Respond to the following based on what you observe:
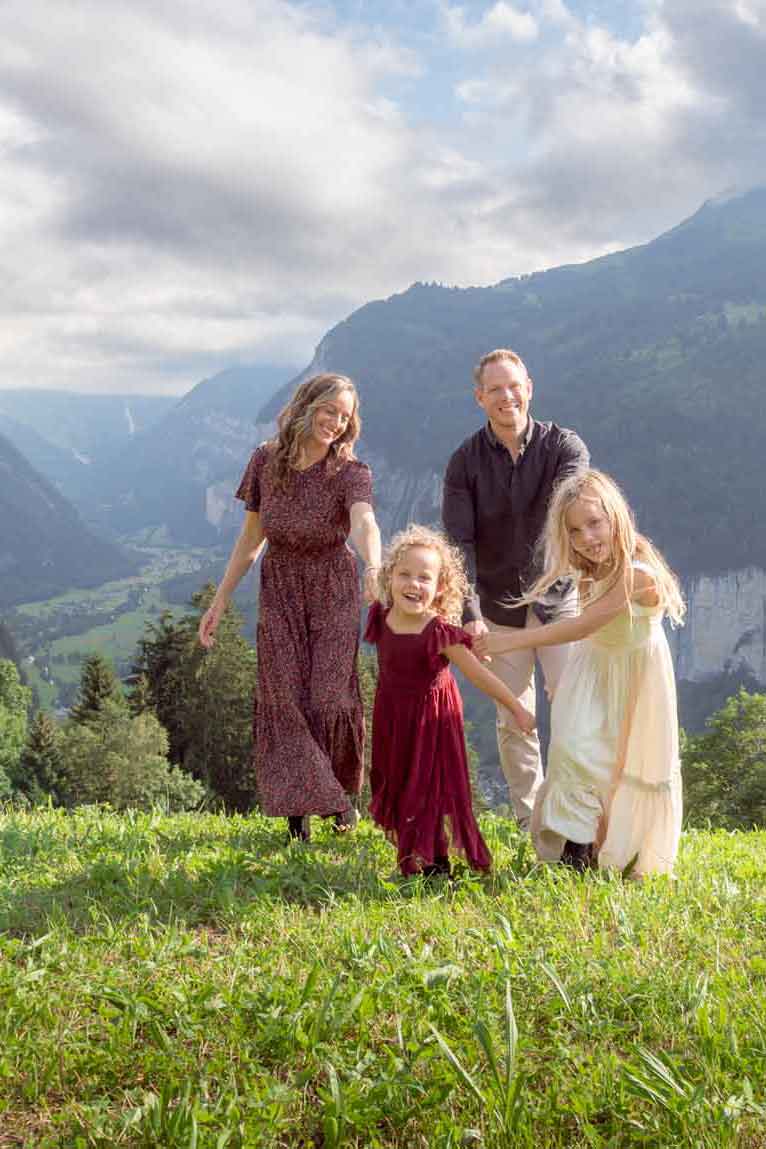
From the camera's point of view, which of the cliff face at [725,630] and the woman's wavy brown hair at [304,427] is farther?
the cliff face at [725,630]

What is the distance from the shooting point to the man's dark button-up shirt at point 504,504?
6.59 metres

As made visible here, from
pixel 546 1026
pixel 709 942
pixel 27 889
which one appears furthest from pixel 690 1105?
pixel 27 889

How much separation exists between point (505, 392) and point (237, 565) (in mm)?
2320

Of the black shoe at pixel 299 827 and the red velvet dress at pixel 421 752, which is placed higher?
the red velvet dress at pixel 421 752

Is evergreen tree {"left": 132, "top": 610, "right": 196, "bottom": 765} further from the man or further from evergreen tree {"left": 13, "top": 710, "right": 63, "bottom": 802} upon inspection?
the man

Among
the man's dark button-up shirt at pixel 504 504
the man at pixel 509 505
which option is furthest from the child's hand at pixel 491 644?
the man's dark button-up shirt at pixel 504 504

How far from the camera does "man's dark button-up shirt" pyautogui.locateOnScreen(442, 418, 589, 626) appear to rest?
6.59m

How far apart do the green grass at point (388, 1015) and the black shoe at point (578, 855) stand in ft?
1.14

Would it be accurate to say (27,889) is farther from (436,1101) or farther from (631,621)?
(631,621)

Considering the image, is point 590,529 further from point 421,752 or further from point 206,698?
point 206,698

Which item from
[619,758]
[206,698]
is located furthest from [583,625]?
[206,698]

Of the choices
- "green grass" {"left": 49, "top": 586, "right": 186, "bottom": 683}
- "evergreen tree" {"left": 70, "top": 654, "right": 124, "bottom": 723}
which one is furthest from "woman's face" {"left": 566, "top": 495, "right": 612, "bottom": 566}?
"green grass" {"left": 49, "top": 586, "right": 186, "bottom": 683}

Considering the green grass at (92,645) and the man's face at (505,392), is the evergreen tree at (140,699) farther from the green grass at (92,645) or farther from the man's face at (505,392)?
the green grass at (92,645)

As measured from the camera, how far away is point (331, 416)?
5957mm
